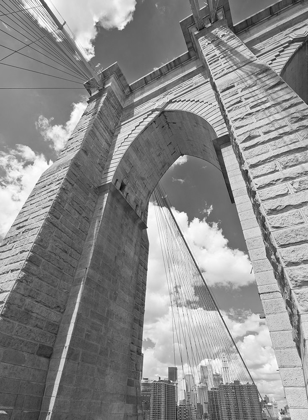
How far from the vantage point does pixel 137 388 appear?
5461 mm

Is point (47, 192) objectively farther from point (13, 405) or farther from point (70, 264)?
point (13, 405)

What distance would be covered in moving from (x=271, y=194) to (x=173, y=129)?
6170 millimetres

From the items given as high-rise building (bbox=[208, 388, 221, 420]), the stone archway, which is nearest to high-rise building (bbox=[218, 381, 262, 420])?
high-rise building (bbox=[208, 388, 221, 420])

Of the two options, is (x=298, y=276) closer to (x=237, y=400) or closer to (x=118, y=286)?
(x=118, y=286)

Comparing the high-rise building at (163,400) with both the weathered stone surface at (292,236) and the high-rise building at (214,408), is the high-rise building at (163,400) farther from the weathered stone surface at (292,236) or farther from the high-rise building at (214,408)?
the weathered stone surface at (292,236)

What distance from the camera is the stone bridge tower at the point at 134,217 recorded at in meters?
2.43

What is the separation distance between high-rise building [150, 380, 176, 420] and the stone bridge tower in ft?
150

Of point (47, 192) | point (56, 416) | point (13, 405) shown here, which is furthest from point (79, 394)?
point (47, 192)

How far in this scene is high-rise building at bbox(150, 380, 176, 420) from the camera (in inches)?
1656

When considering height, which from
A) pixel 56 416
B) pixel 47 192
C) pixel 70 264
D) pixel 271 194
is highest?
pixel 47 192

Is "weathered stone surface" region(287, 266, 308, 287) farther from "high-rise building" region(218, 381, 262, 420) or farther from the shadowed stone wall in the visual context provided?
"high-rise building" region(218, 381, 262, 420)

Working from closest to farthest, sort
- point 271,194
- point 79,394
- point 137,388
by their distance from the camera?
point 271,194 < point 79,394 < point 137,388

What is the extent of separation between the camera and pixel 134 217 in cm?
731

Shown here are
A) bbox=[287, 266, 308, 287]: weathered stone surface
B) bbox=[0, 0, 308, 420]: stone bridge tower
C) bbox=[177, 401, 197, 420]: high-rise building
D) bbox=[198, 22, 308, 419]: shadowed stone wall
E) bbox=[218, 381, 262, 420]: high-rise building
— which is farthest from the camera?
bbox=[218, 381, 262, 420]: high-rise building
